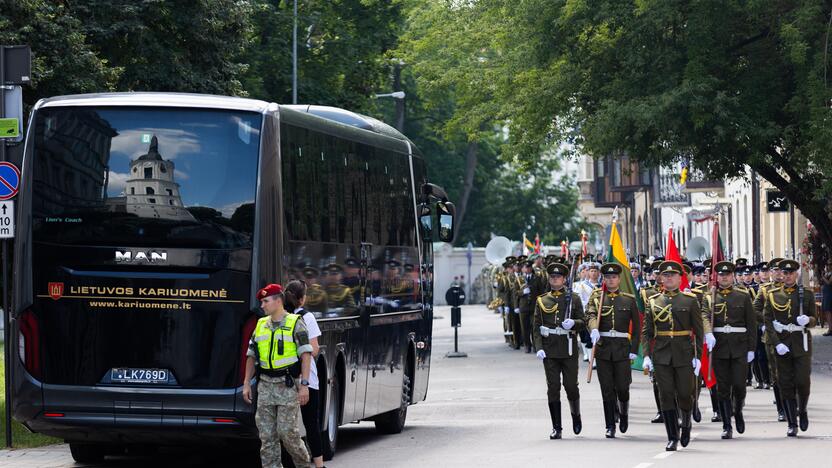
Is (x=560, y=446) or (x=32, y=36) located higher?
(x=32, y=36)

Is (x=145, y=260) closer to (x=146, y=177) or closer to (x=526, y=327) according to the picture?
(x=146, y=177)

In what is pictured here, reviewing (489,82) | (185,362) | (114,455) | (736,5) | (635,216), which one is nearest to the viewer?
(185,362)

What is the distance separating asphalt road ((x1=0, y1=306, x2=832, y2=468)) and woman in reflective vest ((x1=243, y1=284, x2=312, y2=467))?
2.41 metres

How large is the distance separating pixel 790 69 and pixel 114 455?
18.6 m

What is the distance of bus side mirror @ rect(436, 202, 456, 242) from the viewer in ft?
69.8

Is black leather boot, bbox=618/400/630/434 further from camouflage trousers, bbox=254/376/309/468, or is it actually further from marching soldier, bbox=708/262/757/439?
camouflage trousers, bbox=254/376/309/468

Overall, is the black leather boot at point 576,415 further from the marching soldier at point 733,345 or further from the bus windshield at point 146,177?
the bus windshield at point 146,177

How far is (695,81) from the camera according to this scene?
30266 mm

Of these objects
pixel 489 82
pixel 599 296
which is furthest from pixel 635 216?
pixel 599 296

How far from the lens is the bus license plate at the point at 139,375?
13.9 metres

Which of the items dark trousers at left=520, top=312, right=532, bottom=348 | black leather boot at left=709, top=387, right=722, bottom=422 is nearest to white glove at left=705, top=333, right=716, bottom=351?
black leather boot at left=709, top=387, right=722, bottom=422

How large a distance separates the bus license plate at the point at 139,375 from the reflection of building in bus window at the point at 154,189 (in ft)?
4.19

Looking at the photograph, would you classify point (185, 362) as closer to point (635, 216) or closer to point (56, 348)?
point (56, 348)

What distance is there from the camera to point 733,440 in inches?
672
